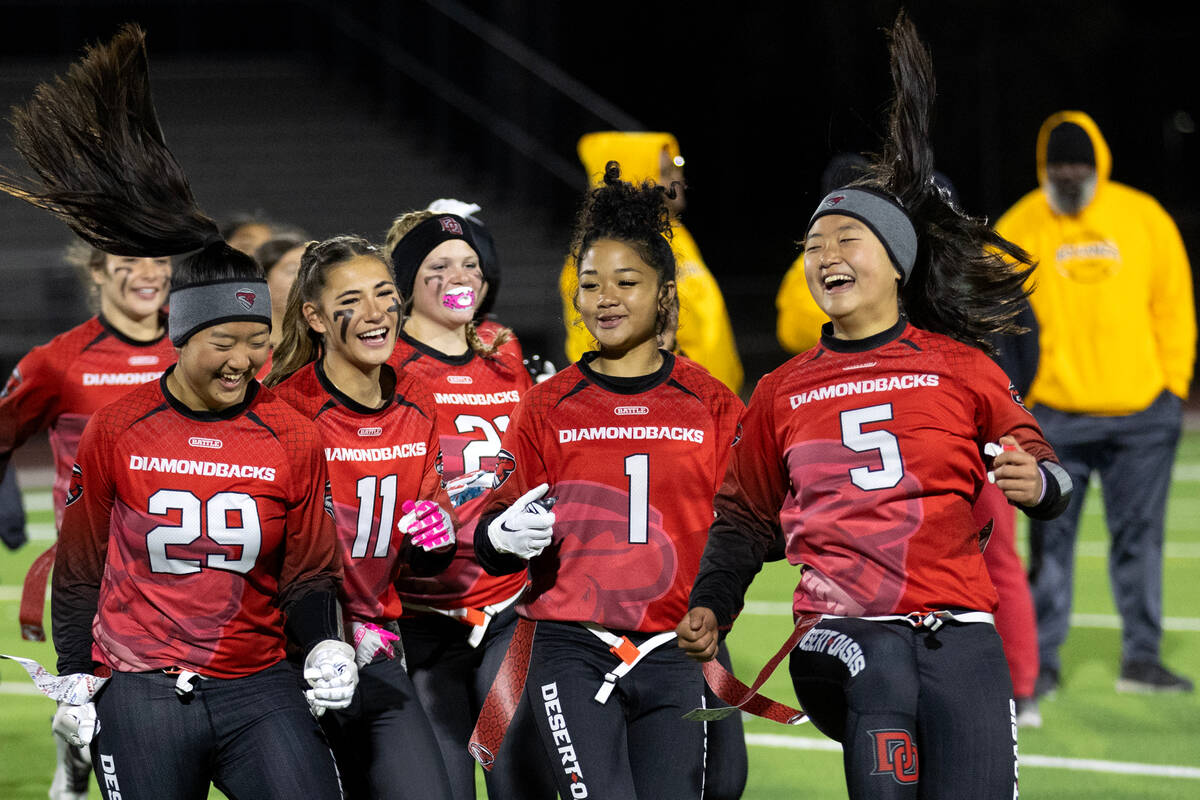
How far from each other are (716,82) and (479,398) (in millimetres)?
18107

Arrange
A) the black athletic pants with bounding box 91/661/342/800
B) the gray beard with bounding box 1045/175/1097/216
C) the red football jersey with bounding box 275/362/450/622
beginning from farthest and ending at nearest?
the gray beard with bounding box 1045/175/1097/216 → the red football jersey with bounding box 275/362/450/622 → the black athletic pants with bounding box 91/661/342/800

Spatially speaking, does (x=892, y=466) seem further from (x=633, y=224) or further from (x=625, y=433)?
(x=633, y=224)

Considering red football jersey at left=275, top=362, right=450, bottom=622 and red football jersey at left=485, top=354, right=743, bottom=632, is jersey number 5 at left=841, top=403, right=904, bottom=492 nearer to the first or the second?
red football jersey at left=485, top=354, right=743, bottom=632

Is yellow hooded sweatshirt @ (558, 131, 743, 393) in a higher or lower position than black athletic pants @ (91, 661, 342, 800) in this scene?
higher

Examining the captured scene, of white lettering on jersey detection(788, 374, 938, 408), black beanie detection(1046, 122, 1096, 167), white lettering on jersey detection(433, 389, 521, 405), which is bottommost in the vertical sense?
white lettering on jersey detection(433, 389, 521, 405)

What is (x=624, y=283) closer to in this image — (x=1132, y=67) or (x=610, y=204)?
(x=610, y=204)

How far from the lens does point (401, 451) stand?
4.79 metres

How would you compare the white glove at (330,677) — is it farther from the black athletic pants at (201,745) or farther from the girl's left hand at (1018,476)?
the girl's left hand at (1018,476)

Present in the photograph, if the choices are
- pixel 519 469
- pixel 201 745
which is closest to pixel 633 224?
pixel 519 469

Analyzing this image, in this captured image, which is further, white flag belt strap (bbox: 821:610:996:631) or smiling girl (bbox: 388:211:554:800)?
smiling girl (bbox: 388:211:554:800)

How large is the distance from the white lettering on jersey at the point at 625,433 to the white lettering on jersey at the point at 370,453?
0.56 metres

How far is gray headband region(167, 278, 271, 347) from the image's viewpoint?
4.18 meters

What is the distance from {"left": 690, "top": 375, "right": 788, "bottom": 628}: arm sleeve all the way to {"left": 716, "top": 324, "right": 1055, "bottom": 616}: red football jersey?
0.05m

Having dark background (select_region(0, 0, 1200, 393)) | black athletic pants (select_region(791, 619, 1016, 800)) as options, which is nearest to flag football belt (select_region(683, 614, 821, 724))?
black athletic pants (select_region(791, 619, 1016, 800))
